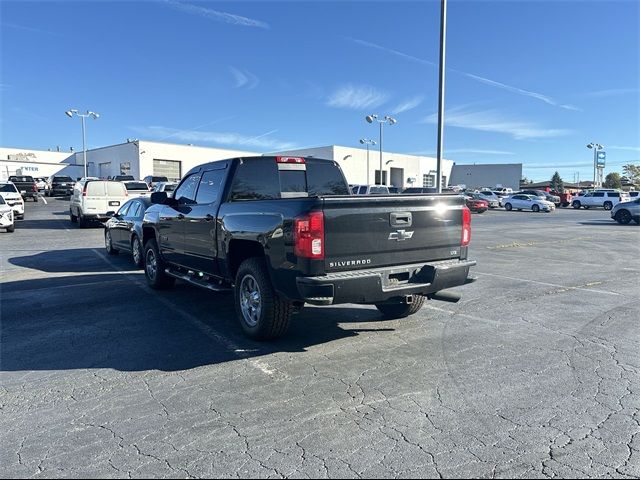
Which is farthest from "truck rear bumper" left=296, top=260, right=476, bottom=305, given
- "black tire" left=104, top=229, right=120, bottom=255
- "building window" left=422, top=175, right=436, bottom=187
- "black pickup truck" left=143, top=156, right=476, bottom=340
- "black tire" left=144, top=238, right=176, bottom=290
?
"building window" left=422, top=175, right=436, bottom=187

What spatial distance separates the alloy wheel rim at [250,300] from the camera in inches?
208

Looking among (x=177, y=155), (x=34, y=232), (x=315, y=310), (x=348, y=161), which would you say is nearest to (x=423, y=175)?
(x=348, y=161)

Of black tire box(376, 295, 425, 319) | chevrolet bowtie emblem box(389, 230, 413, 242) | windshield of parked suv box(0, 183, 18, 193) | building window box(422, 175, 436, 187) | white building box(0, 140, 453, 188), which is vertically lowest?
black tire box(376, 295, 425, 319)

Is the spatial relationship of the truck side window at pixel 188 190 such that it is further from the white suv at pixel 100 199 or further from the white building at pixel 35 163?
the white building at pixel 35 163

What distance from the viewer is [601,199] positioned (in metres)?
47.3

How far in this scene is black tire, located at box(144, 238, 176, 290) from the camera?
8.04 meters

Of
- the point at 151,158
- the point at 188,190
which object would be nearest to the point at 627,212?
the point at 188,190

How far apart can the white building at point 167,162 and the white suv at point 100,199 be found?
37586mm

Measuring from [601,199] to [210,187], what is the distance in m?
50.0

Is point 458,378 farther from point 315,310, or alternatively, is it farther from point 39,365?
point 39,365

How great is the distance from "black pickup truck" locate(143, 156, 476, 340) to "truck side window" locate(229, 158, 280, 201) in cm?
1

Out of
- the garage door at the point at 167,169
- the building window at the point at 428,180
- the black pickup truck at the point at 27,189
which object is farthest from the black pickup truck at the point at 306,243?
the building window at the point at 428,180

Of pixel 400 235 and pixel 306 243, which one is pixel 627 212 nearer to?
pixel 400 235

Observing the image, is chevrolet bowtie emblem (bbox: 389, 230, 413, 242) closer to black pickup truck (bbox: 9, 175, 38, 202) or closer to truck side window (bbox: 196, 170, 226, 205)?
truck side window (bbox: 196, 170, 226, 205)
